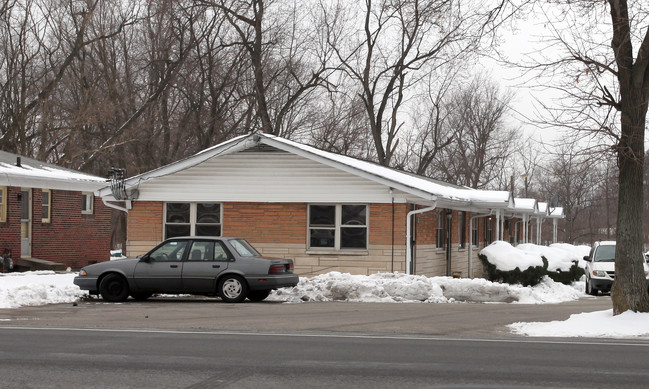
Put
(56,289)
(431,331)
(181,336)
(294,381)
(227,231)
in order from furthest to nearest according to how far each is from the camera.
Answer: (227,231)
(56,289)
(431,331)
(181,336)
(294,381)

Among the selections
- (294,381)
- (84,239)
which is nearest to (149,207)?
(84,239)

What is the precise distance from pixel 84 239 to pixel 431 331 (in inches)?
902

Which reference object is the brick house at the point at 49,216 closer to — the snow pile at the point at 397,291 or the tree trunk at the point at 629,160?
the snow pile at the point at 397,291

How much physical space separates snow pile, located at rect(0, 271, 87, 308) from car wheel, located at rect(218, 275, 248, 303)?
12.4 feet

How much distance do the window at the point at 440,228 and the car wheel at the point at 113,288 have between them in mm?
12375

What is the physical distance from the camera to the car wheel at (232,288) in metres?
19.8

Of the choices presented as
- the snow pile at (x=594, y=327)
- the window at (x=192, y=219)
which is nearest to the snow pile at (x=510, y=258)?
the window at (x=192, y=219)

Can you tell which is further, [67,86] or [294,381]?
[67,86]

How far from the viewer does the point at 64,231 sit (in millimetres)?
33406

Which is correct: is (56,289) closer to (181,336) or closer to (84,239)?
(181,336)

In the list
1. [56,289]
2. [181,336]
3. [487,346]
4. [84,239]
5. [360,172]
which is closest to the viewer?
[487,346]

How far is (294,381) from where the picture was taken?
358 inches

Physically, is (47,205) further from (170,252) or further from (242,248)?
(242,248)

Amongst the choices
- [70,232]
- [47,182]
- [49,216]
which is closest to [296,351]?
[47,182]
